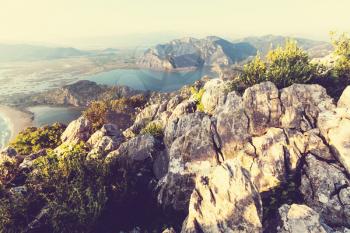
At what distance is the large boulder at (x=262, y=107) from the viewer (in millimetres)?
25869

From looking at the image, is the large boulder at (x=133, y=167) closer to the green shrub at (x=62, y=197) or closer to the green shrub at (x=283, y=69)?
the green shrub at (x=62, y=197)

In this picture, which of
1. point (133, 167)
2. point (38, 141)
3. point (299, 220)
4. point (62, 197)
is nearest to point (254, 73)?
point (133, 167)

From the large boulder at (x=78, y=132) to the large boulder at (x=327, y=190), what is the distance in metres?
29.6

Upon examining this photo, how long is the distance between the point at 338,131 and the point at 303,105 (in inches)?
171

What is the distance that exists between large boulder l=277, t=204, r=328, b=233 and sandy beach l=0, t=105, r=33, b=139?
390ft

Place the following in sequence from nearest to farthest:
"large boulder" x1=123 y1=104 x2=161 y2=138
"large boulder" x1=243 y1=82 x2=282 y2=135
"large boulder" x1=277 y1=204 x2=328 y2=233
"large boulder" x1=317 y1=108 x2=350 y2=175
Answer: "large boulder" x1=277 y1=204 x2=328 y2=233 → "large boulder" x1=317 y1=108 x2=350 y2=175 → "large boulder" x1=243 y1=82 x2=282 y2=135 → "large boulder" x1=123 y1=104 x2=161 y2=138

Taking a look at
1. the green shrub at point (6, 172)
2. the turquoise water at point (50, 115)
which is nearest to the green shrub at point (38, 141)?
the green shrub at point (6, 172)

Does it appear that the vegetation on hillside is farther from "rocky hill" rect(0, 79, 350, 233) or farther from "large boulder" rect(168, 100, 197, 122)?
"large boulder" rect(168, 100, 197, 122)

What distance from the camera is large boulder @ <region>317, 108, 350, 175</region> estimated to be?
21.4 meters

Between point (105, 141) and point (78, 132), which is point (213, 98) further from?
point (78, 132)

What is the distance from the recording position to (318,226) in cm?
1698

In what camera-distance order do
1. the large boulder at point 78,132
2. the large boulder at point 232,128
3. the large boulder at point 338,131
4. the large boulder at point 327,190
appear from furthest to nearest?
A: the large boulder at point 78,132 → the large boulder at point 232,128 → the large boulder at point 338,131 → the large boulder at point 327,190

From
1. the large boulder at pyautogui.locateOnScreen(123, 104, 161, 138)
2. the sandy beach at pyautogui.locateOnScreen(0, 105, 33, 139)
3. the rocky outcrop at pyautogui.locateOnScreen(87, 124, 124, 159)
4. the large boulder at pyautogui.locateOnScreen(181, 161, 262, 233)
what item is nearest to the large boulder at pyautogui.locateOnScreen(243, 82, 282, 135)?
the large boulder at pyautogui.locateOnScreen(181, 161, 262, 233)

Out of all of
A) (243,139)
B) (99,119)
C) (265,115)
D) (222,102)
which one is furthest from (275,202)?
(99,119)
